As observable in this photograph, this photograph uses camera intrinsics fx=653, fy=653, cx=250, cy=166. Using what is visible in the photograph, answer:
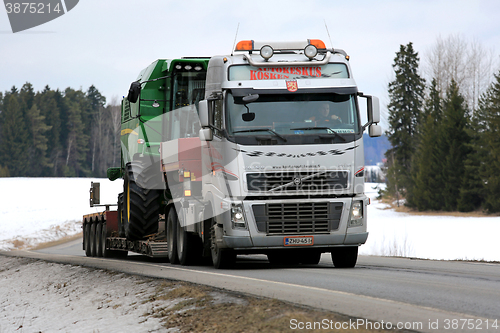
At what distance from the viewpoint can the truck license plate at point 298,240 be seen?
11.9 metres

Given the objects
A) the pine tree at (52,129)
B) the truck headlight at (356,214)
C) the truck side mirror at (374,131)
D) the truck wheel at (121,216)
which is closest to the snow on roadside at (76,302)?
the truck wheel at (121,216)

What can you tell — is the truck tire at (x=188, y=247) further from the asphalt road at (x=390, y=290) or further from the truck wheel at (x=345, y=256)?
the truck wheel at (x=345, y=256)

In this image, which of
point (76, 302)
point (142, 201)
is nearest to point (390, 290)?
point (76, 302)

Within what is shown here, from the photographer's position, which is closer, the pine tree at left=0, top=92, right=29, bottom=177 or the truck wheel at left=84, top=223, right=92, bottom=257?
the truck wheel at left=84, top=223, right=92, bottom=257

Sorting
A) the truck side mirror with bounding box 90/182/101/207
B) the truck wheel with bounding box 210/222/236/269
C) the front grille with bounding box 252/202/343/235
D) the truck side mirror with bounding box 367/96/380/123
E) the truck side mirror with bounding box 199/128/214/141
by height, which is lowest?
the truck wheel with bounding box 210/222/236/269

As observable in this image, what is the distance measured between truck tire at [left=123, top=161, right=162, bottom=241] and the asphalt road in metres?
2.86

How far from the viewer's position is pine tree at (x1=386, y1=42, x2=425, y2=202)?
73312 millimetres

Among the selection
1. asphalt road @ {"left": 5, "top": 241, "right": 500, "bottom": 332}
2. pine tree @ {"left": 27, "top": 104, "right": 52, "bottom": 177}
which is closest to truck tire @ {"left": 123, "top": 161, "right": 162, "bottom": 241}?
asphalt road @ {"left": 5, "top": 241, "right": 500, "bottom": 332}

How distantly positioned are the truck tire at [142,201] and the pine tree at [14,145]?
117491mm

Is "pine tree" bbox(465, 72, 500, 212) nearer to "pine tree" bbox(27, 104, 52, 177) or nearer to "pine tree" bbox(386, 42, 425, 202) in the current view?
"pine tree" bbox(386, 42, 425, 202)

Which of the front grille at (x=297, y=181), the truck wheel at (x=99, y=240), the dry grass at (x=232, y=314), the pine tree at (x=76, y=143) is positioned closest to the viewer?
the dry grass at (x=232, y=314)

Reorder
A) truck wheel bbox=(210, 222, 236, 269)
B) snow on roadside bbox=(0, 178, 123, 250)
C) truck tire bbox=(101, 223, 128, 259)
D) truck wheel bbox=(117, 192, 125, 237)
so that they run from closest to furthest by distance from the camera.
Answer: truck wheel bbox=(210, 222, 236, 269), truck wheel bbox=(117, 192, 125, 237), truck tire bbox=(101, 223, 128, 259), snow on roadside bbox=(0, 178, 123, 250)

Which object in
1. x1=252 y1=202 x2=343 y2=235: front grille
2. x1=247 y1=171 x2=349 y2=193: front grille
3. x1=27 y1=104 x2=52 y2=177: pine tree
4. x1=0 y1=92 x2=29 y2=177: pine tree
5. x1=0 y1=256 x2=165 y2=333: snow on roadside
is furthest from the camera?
x1=27 y1=104 x2=52 y2=177: pine tree

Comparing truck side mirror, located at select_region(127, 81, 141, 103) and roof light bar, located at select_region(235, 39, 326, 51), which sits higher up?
roof light bar, located at select_region(235, 39, 326, 51)
